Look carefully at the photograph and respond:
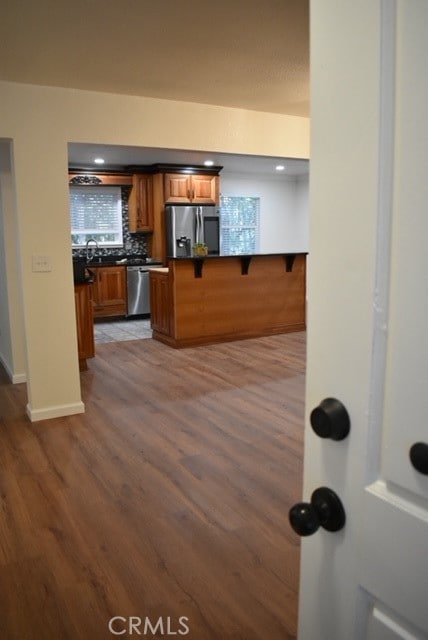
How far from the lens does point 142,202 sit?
27.5ft

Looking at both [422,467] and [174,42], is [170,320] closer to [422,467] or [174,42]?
[174,42]

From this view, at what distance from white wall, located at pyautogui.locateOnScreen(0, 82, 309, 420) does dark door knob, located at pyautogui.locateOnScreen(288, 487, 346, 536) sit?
3.31 meters

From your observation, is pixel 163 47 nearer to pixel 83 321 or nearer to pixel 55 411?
pixel 55 411

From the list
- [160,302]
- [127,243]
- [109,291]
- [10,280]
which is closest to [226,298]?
[160,302]

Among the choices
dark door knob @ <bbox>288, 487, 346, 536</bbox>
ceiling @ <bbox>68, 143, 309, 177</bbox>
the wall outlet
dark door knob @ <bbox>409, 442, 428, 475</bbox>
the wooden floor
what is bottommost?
the wooden floor

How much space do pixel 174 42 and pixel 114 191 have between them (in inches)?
232

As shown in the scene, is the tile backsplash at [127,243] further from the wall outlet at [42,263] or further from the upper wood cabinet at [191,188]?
the wall outlet at [42,263]

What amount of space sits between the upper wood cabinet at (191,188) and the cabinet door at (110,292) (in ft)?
4.81

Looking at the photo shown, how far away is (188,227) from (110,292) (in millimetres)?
1635

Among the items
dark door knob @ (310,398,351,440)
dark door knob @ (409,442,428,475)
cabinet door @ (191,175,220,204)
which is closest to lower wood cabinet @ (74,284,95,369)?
cabinet door @ (191,175,220,204)

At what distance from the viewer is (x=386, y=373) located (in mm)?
686

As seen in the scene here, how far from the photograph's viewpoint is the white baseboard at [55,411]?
3859mm

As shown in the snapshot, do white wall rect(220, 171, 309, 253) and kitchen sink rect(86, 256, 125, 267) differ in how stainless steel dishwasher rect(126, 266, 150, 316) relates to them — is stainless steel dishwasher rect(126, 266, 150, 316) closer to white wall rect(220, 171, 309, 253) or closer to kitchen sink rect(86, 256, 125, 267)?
kitchen sink rect(86, 256, 125, 267)

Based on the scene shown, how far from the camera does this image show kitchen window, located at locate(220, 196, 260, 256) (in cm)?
960
